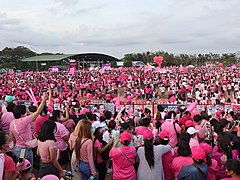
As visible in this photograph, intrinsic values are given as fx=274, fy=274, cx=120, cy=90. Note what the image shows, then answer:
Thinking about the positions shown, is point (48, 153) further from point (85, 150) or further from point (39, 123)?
point (39, 123)

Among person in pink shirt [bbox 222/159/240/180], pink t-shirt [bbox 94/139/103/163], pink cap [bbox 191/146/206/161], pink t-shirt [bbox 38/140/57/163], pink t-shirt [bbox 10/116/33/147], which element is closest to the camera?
person in pink shirt [bbox 222/159/240/180]

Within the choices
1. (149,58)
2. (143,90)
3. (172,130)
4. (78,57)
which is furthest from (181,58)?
(172,130)

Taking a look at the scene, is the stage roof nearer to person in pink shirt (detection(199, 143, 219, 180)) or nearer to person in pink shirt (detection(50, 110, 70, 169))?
person in pink shirt (detection(50, 110, 70, 169))

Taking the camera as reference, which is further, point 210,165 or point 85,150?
point 85,150

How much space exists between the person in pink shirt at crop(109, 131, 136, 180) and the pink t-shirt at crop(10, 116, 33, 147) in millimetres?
1291

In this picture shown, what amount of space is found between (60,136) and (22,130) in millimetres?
652

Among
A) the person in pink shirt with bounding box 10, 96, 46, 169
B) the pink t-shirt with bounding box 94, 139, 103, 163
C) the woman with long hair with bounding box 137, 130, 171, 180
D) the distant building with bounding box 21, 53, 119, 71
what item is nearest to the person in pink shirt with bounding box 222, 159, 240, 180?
the woman with long hair with bounding box 137, 130, 171, 180

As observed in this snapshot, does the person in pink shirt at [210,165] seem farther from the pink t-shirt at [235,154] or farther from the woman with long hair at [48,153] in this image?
the woman with long hair at [48,153]

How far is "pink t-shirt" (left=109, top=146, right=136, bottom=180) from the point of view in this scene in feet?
11.7

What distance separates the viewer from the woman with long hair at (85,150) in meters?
3.69

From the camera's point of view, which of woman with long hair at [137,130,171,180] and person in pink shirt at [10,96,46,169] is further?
person in pink shirt at [10,96,46,169]

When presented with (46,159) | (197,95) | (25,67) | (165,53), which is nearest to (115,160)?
(46,159)

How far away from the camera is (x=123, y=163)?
3.61 metres

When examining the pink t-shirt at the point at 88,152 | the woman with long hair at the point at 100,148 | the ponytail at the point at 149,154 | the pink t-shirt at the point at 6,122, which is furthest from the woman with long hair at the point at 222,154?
the pink t-shirt at the point at 6,122
